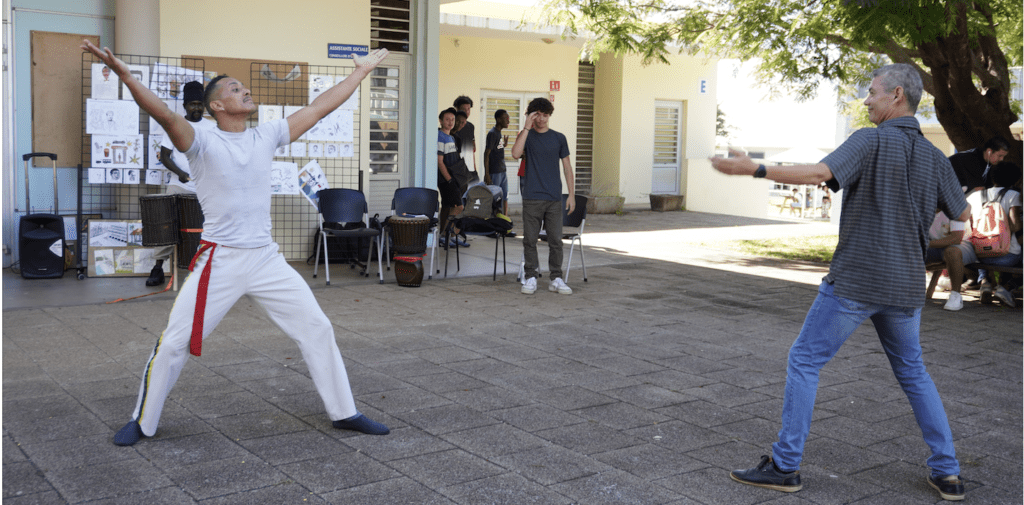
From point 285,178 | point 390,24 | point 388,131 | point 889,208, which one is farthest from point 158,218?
point 889,208

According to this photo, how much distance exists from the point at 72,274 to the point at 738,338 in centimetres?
652

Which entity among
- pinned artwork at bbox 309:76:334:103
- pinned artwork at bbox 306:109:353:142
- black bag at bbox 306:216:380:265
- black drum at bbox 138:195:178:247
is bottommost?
black bag at bbox 306:216:380:265

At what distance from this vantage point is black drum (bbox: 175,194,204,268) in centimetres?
848

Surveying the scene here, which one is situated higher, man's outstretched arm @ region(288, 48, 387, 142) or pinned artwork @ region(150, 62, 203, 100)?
pinned artwork @ region(150, 62, 203, 100)

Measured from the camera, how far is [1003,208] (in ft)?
27.8

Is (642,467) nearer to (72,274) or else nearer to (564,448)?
(564,448)

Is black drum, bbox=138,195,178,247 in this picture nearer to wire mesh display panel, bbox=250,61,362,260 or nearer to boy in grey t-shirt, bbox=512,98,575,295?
wire mesh display panel, bbox=250,61,362,260

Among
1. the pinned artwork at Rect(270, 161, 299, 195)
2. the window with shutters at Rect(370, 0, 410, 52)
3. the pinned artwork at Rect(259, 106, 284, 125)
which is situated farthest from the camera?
the window with shutters at Rect(370, 0, 410, 52)

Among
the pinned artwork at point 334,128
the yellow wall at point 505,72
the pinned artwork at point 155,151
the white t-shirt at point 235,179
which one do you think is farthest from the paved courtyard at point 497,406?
the yellow wall at point 505,72

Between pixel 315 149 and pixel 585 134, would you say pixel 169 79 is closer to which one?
pixel 315 149

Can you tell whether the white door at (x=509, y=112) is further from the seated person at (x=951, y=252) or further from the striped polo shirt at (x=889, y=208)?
the striped polo shirt at (x=889, y=208)

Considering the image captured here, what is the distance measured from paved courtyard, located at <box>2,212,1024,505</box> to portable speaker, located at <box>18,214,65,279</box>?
408 mm

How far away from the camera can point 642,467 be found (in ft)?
13.6

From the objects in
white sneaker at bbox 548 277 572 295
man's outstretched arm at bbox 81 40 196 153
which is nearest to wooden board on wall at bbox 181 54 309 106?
white sneaker at bbox 548 277 572 295
